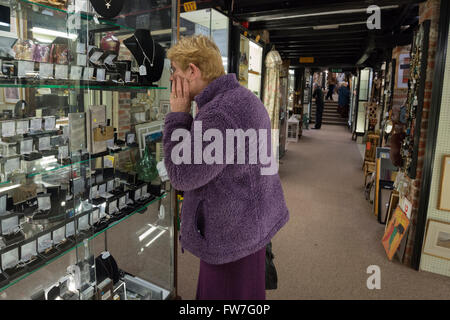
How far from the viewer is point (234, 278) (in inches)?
54.7

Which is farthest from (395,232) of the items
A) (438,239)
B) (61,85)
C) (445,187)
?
(61,85)

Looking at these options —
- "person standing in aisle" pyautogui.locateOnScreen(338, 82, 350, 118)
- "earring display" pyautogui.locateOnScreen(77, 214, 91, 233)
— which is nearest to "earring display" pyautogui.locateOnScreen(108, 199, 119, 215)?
"earring display" pyautogui.locateOnScreen(77, 214, 91, 233)

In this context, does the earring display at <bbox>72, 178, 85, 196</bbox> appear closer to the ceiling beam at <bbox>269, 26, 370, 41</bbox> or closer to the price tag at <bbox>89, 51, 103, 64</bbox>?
the price tag at <bbox>89, 51, 103, 64</bbox>

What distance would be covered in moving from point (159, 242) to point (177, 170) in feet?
4.26

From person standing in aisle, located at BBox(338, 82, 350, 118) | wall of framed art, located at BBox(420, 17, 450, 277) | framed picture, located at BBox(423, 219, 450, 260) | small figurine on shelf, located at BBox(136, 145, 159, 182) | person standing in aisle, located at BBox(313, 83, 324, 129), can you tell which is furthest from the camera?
person standing in aisle, located at BBox(338, 82, 350, 118)

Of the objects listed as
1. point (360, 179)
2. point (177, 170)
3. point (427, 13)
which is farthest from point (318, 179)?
point (177, 170)

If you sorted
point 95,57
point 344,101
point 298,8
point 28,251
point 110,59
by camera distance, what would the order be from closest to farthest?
point 28,251 → point 95,57 → point 110,59 → point 298,8 → point 344,101

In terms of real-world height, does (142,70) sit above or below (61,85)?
above

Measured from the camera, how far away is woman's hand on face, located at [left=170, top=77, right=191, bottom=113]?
128 cm

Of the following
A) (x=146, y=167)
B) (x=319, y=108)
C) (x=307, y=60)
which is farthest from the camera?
(x=319, y=108)

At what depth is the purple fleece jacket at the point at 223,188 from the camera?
3.73 ft

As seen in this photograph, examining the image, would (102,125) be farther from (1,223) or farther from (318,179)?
(318,179)

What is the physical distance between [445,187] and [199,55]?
8.84 ft

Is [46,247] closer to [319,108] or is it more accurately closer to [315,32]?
[315,32]
